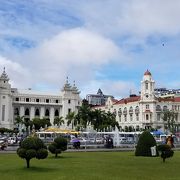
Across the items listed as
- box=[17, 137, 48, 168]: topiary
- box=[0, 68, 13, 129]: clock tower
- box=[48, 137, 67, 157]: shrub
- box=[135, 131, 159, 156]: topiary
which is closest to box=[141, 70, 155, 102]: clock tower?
box=[0, 68, 13, 129]: clock tower

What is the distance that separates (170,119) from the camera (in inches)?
5138

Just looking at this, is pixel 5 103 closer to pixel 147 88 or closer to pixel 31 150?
pixel 147 88

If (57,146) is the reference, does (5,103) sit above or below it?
above

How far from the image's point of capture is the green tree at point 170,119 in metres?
126

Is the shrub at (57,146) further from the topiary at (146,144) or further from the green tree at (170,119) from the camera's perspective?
the green tree at (170,119)

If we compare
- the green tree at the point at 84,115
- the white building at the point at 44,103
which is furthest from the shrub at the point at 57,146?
the white building at the point at 44,103

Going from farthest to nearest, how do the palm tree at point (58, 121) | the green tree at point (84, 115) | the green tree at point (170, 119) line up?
the palm tree at point (58, 121), the green tree at point (170, 119), the green tree at point (84, 115)

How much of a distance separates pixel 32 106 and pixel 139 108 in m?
39.4

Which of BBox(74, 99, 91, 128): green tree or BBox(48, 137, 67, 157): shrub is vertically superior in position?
BBox(74, 99, 91, 128): green tree

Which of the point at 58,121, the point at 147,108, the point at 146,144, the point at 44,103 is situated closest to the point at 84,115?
the point at 58,121

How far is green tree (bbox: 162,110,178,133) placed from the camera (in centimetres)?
12572

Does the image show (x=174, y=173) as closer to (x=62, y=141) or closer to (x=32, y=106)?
(x=62, y=141)

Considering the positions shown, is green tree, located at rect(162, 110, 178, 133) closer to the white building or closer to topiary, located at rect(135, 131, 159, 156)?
the white building

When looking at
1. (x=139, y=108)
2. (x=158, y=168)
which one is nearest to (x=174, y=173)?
(x=158, y=168)
